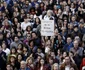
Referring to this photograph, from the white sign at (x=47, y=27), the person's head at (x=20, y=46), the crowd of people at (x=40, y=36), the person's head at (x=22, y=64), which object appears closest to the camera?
the person's head at (x=22, y=64)

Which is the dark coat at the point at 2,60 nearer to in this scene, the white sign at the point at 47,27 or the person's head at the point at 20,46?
the person's head at the point at 20,46

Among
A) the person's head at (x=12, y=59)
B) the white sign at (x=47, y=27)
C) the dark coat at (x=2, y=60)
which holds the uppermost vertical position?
the white sign at (x=47, y=27)

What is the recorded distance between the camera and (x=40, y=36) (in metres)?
21.2

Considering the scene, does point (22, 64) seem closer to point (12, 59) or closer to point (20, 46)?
point (12, 59)

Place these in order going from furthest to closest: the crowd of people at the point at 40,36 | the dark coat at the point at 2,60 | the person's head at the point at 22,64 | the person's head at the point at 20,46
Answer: the person's head at the point at 20,46, the dark coat at the point at 2,60, the crowd of people at the point at 40,36, the person's head at the point at 22,64

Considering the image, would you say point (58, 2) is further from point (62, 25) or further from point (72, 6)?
point (62, 25)

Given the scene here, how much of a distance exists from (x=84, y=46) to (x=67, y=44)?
2.25ft

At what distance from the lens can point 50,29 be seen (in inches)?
754

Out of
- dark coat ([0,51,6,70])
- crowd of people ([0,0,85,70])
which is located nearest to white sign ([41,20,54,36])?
crowd of people ([0,0,85,70])

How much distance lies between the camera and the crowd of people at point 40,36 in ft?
60.2

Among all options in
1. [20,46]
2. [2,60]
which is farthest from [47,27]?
[2,60]

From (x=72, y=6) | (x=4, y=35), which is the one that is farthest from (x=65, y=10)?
(x=4, y=35)

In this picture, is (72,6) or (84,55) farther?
(72,6)

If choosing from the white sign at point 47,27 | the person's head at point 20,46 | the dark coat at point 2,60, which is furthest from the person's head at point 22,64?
the white sign at point 47,27
